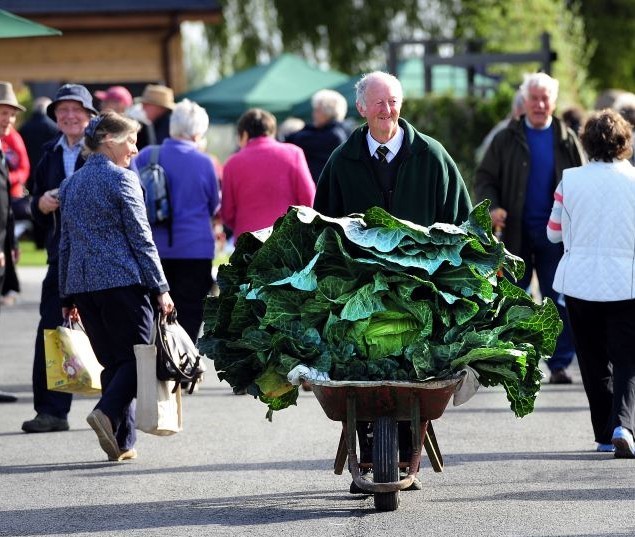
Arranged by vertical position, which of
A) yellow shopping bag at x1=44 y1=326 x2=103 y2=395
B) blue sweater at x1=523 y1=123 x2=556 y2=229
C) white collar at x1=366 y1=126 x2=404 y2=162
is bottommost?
yellow shopping bag at x1=44 y1=326 x2=103 y2=395

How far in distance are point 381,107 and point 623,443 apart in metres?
2.24

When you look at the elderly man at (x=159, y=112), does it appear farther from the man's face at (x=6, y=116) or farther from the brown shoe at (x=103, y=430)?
the brown shoe at (x=103, y=430)

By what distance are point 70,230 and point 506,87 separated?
13.5 metres

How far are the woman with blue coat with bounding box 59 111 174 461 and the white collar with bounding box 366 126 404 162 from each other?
1.32 metres

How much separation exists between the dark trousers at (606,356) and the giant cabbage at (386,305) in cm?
168

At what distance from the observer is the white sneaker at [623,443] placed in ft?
28.2

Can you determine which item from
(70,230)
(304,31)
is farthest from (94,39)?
(70,230)

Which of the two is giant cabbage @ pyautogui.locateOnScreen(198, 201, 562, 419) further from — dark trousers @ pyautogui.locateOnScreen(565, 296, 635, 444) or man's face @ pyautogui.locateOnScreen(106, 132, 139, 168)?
dark trousers @ pyautogui.locateOnScreen(565, 296, 635, 444)

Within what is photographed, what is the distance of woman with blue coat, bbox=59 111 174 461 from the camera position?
8477 mm

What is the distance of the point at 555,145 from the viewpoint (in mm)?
11617

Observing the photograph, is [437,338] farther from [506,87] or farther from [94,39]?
[94,39]

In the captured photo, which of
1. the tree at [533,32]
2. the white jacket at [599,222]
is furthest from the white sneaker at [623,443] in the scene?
the tree at [533,32]

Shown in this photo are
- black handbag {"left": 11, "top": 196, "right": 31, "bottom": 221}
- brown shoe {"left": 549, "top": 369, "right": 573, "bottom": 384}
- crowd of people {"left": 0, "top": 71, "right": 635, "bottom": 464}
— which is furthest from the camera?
black handbag {"left": 11, "top": 196, "right": 31, "bottom": 221}

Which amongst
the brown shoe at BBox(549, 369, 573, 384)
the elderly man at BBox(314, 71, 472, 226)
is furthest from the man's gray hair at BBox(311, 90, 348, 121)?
the elderly man at BBox(314, 71, 472, 226)
